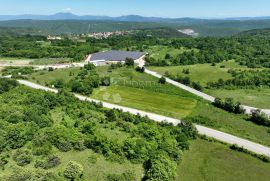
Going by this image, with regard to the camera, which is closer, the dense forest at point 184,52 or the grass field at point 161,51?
the dense forest at point 184,52

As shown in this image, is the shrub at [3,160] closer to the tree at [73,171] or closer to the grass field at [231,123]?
the tree at [73,171]

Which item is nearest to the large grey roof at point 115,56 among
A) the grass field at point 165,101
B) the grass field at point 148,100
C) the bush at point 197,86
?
the grass field at point 165,101

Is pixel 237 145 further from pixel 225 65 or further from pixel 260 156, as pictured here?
pixel 225 65

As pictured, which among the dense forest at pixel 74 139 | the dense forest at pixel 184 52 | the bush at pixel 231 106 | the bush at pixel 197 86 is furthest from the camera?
the dense forest at pixel 184 52

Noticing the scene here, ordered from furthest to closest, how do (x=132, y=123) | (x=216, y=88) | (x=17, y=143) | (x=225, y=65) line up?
(x=225, y=65) < (x=216, y=88) < (x=132, y=123) < (x=17, y=143)

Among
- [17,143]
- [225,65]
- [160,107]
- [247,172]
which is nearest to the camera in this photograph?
[247,172]

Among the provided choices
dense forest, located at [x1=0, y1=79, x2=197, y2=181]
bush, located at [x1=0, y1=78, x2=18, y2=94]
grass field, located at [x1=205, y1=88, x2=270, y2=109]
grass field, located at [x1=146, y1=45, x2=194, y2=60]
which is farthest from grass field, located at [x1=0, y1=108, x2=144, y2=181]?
grass field, located at [x1=146, y1=45, x2=194, y2=60]

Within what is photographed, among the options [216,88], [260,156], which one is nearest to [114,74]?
[216,88]
